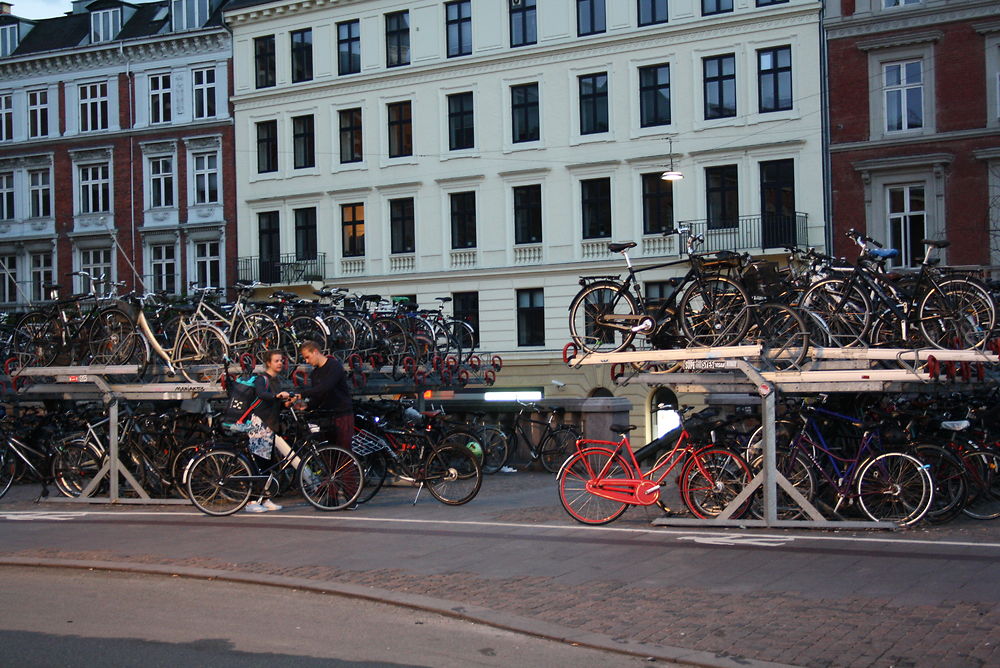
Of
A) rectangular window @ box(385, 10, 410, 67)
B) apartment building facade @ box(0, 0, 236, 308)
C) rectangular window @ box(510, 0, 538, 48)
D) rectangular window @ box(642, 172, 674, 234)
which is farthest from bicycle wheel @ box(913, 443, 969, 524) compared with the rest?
apartment building facade @ box(0, 0, 236, 308)

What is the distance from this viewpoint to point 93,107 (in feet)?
155

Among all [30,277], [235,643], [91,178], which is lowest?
[235,643]

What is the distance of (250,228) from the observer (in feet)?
147

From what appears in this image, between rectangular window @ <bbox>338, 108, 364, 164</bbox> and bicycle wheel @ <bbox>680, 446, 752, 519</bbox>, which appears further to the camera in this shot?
rectangular window @ <bbox>338, 108, 364, 164</bbox>

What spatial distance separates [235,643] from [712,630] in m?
2.99

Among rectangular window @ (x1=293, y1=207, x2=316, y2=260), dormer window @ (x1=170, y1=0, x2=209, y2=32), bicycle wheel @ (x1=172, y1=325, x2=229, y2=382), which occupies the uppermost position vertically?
dormer window @ (x1=170, y1=0, x2=209, y2=32)

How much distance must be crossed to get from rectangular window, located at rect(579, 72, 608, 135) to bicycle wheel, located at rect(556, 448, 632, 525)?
27.3m

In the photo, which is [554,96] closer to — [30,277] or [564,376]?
[564,376]

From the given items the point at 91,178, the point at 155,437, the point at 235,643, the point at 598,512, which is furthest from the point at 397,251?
the point at 235,643

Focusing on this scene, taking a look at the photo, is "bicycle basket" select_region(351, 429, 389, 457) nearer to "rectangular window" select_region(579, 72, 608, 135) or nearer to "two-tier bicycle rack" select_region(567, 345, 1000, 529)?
"two-tier bicycle rack" select_region(567, 345, 1000, 529)

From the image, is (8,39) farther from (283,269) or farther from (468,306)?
(468,306)

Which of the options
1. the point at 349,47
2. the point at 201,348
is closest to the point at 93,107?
the point at 349,47

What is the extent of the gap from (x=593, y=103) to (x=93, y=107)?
2029 centimetres

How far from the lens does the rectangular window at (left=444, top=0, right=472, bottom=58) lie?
41.2m
